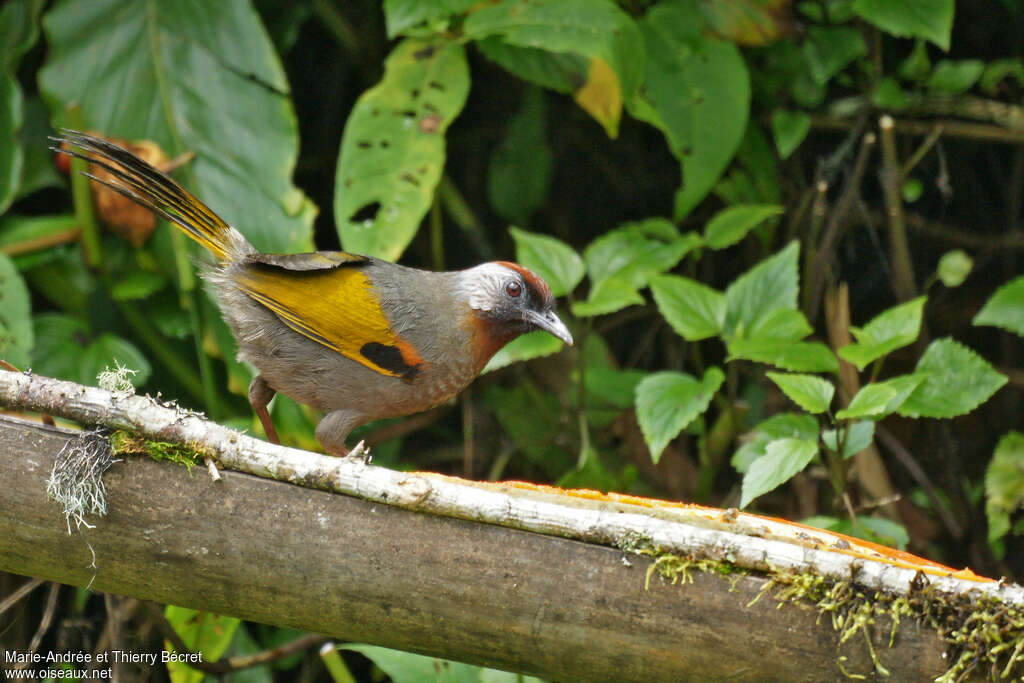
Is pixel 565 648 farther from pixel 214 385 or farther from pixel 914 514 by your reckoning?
pixel 914 514

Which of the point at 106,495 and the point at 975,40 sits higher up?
the point at 975,40

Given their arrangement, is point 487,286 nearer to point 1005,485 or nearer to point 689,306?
point 689,306

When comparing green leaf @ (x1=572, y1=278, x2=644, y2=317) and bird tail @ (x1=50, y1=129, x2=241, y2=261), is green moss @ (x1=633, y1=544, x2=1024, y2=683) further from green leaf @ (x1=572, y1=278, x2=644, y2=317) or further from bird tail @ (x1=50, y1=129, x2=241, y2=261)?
bird tail @ (x1=50, y1=129, x2=241, y2=261)

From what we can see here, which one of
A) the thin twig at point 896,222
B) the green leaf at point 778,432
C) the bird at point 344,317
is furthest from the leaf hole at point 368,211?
the thin twig at point 896,222

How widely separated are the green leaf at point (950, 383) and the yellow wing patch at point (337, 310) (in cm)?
156

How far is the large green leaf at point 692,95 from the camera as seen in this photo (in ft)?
12.7

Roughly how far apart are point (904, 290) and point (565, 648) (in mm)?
2868

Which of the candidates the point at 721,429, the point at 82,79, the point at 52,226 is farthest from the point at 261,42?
the point at 721,429

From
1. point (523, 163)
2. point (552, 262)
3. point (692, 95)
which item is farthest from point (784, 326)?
point (523, 163)

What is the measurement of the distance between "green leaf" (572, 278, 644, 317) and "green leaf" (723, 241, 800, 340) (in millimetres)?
338

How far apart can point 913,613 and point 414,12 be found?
2.76 m

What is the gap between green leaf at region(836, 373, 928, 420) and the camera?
9.19ft

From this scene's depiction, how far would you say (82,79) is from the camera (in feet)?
13.0

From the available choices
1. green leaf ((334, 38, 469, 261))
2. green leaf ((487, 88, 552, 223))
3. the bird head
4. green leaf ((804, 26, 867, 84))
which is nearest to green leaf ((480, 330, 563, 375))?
the bird head
